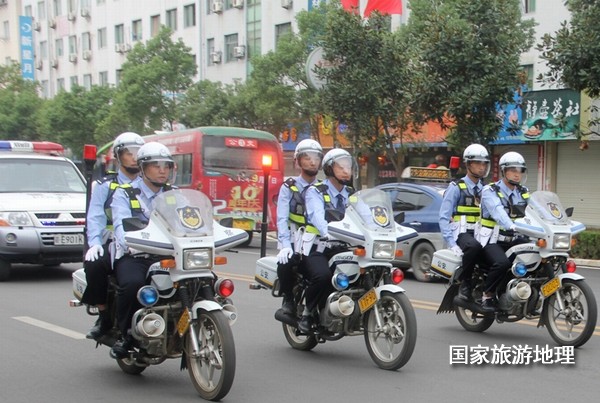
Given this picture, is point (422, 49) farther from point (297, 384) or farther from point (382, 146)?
point (297, 384)

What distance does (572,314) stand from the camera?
7.55 metres

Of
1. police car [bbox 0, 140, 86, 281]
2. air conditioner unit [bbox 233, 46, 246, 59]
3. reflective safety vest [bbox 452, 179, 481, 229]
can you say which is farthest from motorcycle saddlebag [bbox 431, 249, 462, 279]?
air conditioner unit [bbox 233, 46, 246, 59]

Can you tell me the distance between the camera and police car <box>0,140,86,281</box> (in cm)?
1212

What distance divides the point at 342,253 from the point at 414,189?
718 cm

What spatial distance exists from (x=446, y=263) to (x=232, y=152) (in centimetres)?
1394

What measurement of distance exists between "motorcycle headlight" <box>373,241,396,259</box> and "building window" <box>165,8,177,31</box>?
132ft

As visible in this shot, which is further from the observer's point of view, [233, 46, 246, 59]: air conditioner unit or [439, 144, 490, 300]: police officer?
[233, 46, 246, 59]: air conditioner unit

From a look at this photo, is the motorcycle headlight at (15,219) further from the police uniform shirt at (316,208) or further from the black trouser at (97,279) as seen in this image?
the police uniform shirt at (316,208)

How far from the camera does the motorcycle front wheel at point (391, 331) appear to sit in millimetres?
6496

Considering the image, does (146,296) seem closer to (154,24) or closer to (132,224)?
(132,224)

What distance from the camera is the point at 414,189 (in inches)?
553

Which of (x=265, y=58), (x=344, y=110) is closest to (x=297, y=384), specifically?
(x=344, y=110)

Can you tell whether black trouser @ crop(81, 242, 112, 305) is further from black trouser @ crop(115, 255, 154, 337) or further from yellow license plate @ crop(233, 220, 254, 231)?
yellow license plate @ crop(233, 220, 254, 231)

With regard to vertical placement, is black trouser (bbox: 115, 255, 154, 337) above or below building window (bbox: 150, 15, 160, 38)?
below
